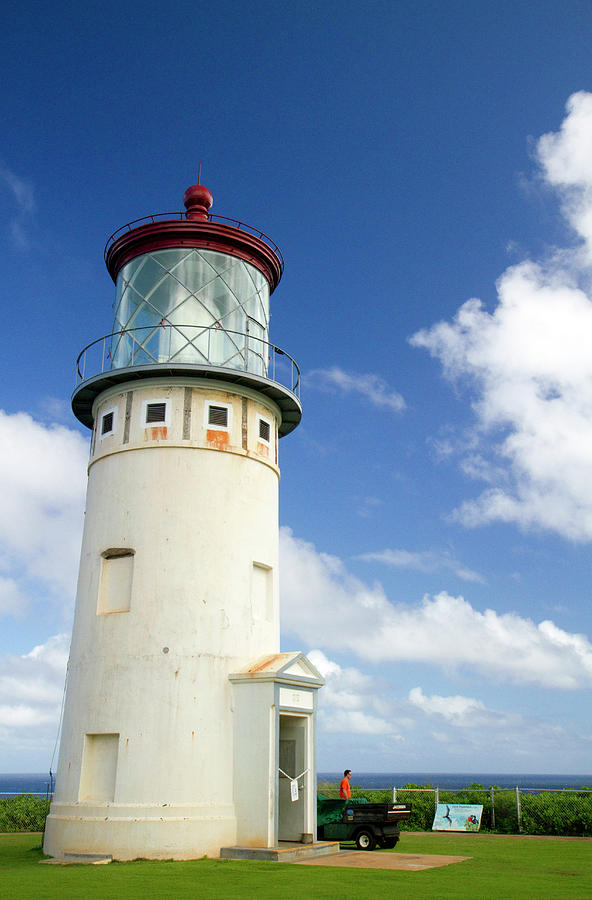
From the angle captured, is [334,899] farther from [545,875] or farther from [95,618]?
[95,618]

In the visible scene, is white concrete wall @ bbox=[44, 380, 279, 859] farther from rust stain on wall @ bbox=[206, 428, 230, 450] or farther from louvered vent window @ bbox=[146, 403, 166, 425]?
louvered vent window @ bbox=[146, 403, 166, 425]

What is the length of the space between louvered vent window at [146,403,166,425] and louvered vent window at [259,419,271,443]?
2.48m

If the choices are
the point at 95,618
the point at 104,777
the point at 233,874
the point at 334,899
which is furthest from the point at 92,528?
the point at 334,899

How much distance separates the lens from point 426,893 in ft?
34.7

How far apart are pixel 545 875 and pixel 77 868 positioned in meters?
8.01

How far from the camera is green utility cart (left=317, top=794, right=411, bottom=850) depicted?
1717cm

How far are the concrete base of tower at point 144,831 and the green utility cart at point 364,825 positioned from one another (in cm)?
278

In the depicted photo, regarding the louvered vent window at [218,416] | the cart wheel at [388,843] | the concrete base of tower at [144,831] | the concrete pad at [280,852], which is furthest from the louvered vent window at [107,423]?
the cart wheel at [388,843]

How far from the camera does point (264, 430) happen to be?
64.4 ft

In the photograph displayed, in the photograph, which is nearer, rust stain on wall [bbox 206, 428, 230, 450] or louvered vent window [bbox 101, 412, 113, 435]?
rust stain on wall [bbox 206, 428, 230, 450]

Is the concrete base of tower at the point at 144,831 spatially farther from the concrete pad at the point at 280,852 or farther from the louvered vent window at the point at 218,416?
the louvered vent window at the point at 218,416

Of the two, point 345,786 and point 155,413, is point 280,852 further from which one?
point 155,413

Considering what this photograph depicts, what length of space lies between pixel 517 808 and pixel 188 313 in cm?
1614

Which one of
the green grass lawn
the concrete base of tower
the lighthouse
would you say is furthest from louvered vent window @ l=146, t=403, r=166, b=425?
the green grass lawn
